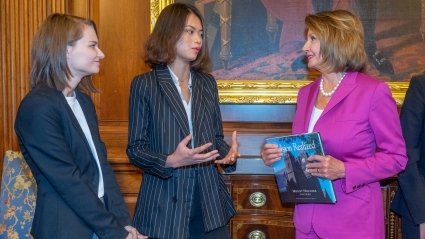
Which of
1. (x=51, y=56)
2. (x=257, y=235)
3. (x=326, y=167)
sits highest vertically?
(x=51, y=56)

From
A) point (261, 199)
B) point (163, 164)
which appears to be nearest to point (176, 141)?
point (163, 164)

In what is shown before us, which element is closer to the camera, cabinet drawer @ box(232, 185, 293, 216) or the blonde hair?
the blonde hair

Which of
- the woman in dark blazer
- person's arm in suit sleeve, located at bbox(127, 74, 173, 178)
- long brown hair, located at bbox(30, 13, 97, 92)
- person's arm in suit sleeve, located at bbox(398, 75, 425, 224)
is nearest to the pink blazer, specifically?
person's arm in suit sleeve, located at bbox(398, 75, 425, 224)

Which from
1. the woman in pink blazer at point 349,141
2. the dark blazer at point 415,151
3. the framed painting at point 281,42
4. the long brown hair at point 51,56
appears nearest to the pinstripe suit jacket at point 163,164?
the woman in pink blazer at point 349,141

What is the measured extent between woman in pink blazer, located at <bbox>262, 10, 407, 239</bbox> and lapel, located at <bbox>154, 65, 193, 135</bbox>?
1.19 ft

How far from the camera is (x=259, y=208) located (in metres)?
3.19

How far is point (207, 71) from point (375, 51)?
1.30m

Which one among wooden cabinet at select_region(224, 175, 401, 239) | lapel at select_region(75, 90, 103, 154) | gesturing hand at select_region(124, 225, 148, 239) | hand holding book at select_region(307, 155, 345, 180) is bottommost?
wooden cabinet at select_region(224, 175, 401, 239)

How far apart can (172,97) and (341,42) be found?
0.74 meters

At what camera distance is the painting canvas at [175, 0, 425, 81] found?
12.1 ft

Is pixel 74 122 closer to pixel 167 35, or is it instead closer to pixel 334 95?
pixel 167 35

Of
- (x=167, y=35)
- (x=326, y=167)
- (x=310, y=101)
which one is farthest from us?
(x=167, y=35)

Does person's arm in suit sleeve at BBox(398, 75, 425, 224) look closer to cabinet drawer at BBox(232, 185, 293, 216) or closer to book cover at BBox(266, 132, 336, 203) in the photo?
book cover at BBox(266, 132, 336, 203)

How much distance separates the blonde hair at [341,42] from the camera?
249cm
